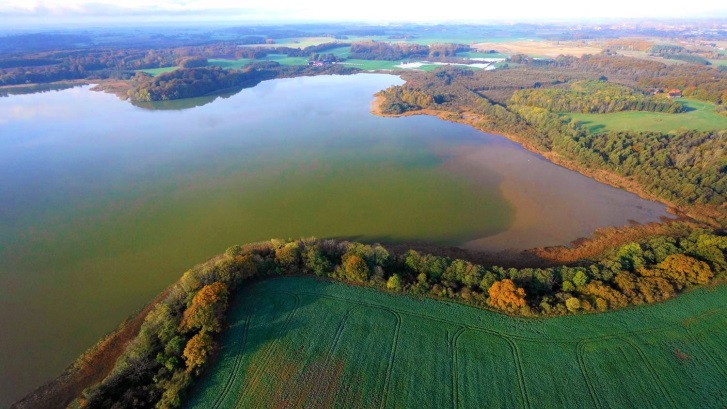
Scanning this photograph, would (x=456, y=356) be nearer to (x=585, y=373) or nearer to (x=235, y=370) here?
(x=585, y=373)

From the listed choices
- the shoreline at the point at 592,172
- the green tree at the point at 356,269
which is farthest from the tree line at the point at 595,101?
the green tree at the point at 356,269

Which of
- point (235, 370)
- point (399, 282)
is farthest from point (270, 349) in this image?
point (399, 282)

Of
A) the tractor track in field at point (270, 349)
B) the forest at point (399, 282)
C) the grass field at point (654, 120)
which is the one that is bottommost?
the tractor track in field at point (270, 349)

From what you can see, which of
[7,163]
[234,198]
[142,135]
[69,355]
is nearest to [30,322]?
[69,355]

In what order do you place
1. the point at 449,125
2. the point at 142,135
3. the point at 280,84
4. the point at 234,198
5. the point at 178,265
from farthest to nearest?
the point at 280,84
the point at 449,125
the point at 142,135
the point at 234,198
the point at 178,265

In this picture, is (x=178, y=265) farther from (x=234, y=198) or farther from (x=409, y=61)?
(x=409, y=61)

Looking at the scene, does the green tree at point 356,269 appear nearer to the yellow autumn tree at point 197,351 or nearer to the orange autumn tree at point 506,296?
the orange autumn tree at point 506,296
